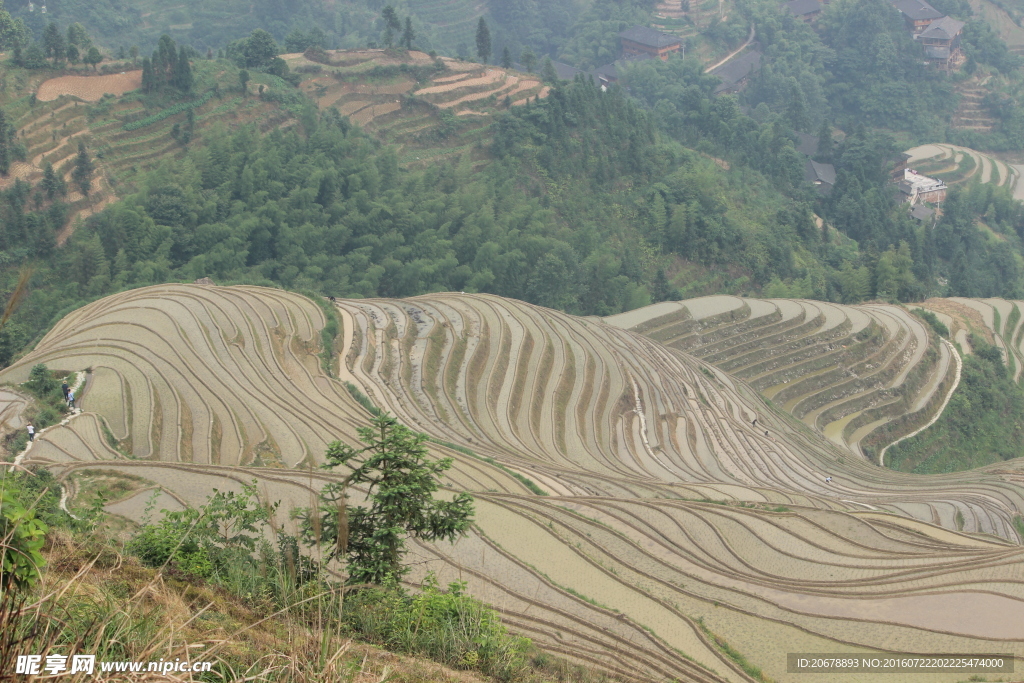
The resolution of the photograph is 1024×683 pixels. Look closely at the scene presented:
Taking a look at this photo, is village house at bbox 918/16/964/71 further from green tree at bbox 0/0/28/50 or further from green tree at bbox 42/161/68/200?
green tree at bbox 42/161/68/200

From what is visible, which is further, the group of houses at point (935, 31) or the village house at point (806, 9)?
the village house at point (806, 9)

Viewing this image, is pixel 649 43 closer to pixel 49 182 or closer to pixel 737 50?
pixel 737 50

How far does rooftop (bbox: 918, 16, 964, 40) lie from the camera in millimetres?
69688

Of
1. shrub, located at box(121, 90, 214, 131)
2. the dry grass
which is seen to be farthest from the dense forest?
the dry grass

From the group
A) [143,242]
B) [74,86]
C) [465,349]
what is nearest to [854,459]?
[465,349]

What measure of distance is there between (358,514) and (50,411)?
973cm

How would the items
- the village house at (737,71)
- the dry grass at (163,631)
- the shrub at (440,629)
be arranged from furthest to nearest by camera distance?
the village house at (737,71) < the shrub at (440,629) < the dry grass at (163,631)

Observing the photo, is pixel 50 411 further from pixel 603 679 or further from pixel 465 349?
pixel 603 679

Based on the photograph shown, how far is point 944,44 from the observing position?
69688mm

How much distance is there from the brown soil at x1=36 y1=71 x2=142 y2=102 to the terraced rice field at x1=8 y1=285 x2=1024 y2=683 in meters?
16.3

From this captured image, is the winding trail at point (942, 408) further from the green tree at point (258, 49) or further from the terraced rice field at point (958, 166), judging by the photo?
the green tree at point (258, 49)

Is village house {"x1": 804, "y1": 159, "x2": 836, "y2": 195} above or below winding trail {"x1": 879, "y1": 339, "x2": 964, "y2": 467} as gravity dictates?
above

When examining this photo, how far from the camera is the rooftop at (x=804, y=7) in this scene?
2995 inches

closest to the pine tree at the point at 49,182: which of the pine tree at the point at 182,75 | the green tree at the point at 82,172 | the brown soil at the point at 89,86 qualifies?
the green tree at the point at 82,172
